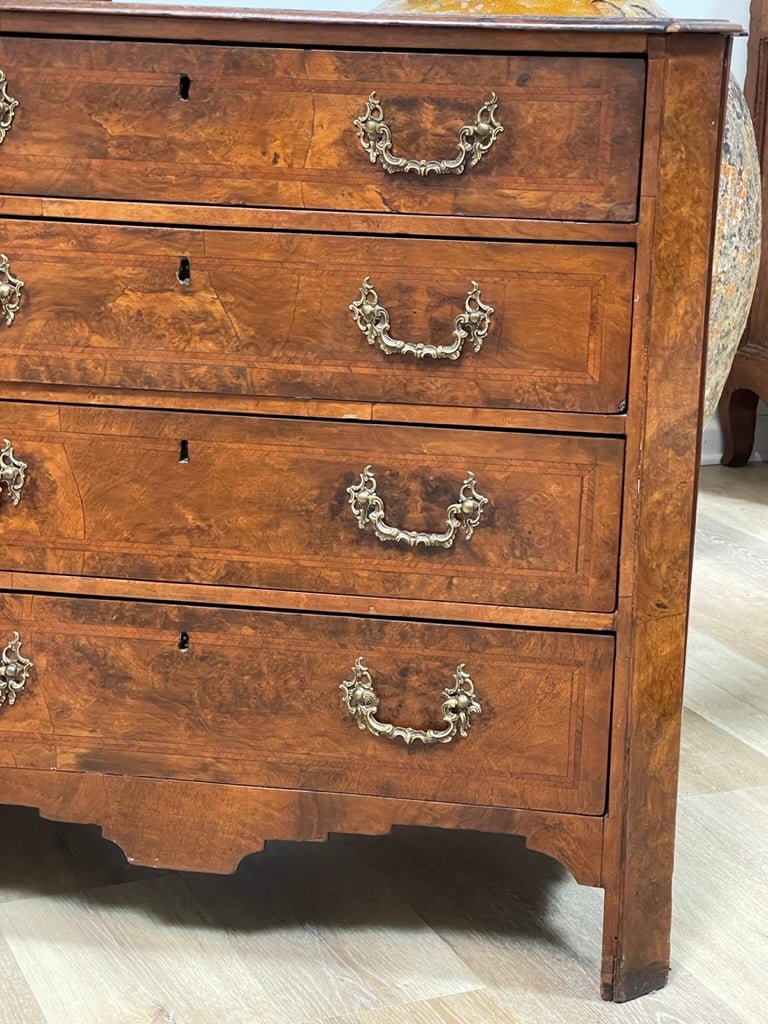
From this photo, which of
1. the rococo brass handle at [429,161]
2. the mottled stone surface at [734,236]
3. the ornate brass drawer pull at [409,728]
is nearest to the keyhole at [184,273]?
the rococo brass handle at [429,161]

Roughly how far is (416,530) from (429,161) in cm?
37

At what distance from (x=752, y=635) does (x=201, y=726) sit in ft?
4.58

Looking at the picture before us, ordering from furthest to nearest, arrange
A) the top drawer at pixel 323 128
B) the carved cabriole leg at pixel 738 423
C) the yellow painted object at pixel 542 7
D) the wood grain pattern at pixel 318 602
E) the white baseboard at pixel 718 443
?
the white baseboard at pixel 718 443, the carved cabriole leg at pixel 738 423, the yellow painted object at pixel 542 7, the wood grain pattern at pixel 318 602, the top drawer at pixel 323 128

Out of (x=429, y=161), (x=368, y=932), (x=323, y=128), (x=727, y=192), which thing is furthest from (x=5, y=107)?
(x=727, y=192)

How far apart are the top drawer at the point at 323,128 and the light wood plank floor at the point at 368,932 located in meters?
0.83

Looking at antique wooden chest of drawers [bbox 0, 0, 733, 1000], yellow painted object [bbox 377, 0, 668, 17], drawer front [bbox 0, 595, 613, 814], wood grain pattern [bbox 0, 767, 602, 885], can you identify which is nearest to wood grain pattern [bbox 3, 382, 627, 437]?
antique wooden chest of drawers [bbox 0, 0, 733, 1000]

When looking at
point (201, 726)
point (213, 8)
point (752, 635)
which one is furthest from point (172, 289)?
point (752, 635)

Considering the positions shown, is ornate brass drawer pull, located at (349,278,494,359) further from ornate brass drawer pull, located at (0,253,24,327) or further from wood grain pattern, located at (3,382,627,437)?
ornate brass drawer pull, located at (0,253,24,327)

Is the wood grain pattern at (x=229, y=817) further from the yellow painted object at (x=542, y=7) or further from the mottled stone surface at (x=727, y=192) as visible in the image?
the yellow painted object at (x=542, y=7)

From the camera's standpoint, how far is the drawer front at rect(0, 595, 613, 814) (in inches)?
56.5

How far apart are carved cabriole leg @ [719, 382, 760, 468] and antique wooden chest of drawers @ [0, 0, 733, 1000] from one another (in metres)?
2.33

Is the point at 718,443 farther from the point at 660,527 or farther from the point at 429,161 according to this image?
the point at 429,161

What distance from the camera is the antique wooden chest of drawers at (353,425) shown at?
1.31 meters

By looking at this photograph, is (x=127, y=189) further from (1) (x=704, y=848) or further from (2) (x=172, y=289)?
(1) (x=704, y=848)
